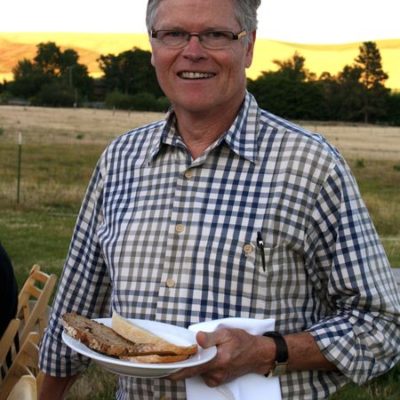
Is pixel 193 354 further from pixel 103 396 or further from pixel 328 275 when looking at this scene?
pixel 103 396

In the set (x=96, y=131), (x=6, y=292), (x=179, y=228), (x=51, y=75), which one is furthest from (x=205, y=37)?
(x=51, y=75)

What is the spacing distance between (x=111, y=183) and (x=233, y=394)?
64 centimetres

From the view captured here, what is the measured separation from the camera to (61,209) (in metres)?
16.2

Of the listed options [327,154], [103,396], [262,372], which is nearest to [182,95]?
[327,154]

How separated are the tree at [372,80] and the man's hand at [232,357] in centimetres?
7249

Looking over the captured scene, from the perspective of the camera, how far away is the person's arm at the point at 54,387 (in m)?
2.39

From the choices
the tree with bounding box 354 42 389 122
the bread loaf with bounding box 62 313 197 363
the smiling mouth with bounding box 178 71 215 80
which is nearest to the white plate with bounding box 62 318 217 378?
the bread loaf with bounding box 62 313 197 363

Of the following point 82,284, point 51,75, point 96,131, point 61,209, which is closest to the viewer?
point 82,284

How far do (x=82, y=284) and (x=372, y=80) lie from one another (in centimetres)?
7696

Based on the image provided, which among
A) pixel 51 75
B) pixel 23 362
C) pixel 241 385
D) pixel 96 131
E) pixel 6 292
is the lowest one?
pixel 96 131

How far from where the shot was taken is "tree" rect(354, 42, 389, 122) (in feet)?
242

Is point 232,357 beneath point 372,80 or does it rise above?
above

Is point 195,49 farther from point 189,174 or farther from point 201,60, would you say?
point 189,174

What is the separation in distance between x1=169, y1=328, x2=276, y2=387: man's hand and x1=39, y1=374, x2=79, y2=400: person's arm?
0.63 metres
